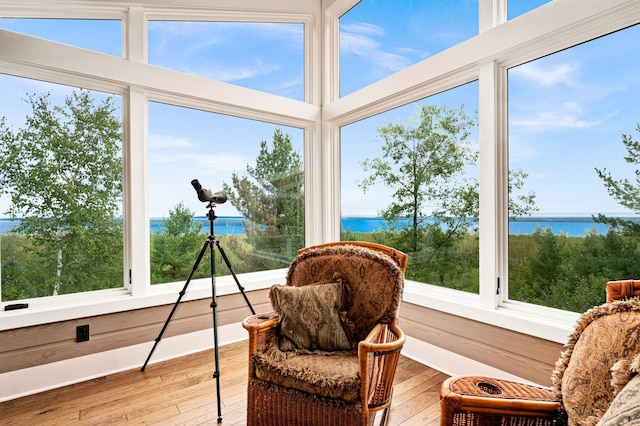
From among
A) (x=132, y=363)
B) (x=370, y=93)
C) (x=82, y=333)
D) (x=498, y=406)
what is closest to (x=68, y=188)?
(x=82, y=333)

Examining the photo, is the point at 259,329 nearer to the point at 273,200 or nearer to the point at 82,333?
the point at 82,333

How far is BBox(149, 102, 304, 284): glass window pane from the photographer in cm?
286

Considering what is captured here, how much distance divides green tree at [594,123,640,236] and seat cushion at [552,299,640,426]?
103 centimetres

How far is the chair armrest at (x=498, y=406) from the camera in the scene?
101 cm

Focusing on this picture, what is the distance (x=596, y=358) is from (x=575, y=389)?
11cm

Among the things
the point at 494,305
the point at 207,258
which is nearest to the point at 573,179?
the point at 494,305

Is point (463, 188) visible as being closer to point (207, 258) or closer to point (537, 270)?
point (537, 270)

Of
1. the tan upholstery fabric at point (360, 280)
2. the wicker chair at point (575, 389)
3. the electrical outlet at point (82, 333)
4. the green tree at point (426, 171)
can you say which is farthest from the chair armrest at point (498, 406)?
the electrical outlet at point (82, 333)

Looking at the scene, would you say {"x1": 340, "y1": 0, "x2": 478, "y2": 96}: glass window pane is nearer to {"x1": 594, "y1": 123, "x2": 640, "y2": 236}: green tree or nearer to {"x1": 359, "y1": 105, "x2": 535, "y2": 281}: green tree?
{"x1": 359, "y1": 105, "x2": 535, "y2": 281}: green tree

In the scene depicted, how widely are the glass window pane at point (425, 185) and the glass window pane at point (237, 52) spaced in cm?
98

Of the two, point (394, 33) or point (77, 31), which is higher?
point (394, 33)

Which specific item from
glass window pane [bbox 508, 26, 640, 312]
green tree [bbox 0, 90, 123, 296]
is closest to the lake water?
glass window pane [bbox 508, 26, 640, 312]

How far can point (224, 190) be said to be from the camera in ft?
10.6

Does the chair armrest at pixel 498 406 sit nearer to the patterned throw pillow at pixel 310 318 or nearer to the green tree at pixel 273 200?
the patterned throw pillow at pixel 310 318
